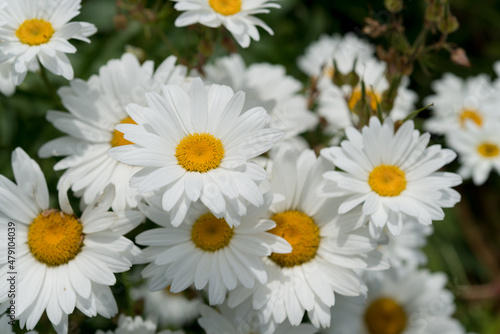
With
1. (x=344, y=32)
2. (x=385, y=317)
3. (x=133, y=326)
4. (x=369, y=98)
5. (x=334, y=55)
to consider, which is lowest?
(x=385, y=317)

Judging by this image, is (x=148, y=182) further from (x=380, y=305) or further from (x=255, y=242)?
(x=380, y=305)

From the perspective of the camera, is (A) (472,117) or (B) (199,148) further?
(A) (472,117)

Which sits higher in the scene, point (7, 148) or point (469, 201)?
point (7, 148)

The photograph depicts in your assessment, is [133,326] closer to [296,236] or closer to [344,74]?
[296,236]

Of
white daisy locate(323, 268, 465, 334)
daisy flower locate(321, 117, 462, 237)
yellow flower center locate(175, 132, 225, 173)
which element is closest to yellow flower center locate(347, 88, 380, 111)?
daisy flower locate(321, 117, 462, 237)

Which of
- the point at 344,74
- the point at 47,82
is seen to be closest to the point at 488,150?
the point at 344,74

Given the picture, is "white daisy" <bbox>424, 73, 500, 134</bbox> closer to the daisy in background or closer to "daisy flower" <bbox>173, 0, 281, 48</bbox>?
the daisy in background

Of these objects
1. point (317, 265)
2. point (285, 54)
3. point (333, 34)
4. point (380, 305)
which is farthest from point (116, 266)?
point (333, 34)
